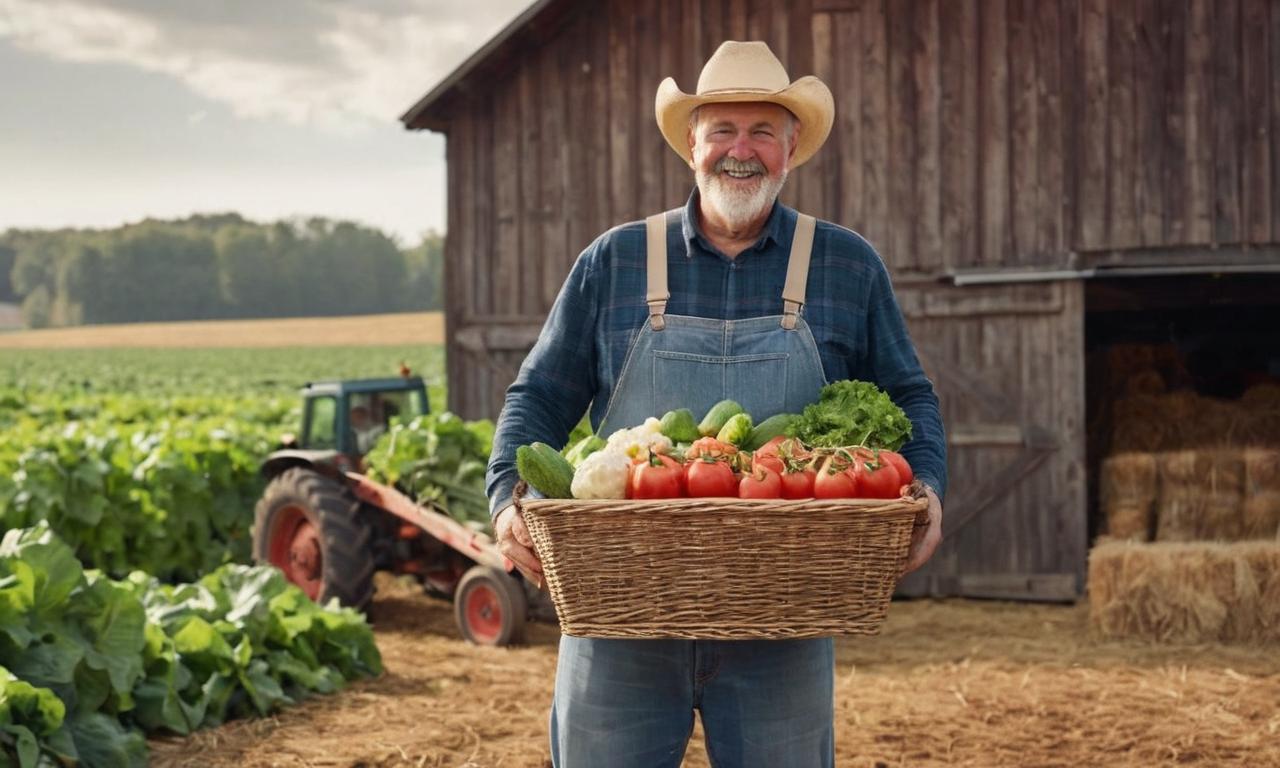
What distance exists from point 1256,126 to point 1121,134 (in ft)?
2.86

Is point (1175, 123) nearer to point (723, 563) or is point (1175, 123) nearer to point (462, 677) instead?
point (462, 677)

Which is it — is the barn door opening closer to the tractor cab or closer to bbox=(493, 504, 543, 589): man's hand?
the tractor cab

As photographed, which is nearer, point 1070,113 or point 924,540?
point 924,540

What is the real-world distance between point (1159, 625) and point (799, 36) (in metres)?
4.87

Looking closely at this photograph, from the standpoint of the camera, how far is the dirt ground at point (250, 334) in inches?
3049

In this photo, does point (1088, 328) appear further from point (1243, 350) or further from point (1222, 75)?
point (1222, 75)

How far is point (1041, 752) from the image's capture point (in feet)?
19.5

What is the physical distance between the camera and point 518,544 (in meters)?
2.79

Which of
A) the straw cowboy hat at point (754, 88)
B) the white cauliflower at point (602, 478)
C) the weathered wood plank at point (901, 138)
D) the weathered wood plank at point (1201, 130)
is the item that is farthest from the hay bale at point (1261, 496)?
the white cauliflower at point (602, 478)

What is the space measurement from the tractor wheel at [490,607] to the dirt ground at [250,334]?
2479 inches

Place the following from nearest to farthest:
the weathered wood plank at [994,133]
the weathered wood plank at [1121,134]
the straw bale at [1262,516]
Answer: the straw bale at [1262,516], the weathered wood plank at [1121,134], the weathered wood plank at [994,133]

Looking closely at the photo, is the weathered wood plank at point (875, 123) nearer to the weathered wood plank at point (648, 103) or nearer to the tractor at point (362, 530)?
the weathered wood plank at point (648, 103)

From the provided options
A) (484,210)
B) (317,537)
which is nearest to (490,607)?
(317,537)

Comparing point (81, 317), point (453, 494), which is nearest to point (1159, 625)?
point (453, 494)
